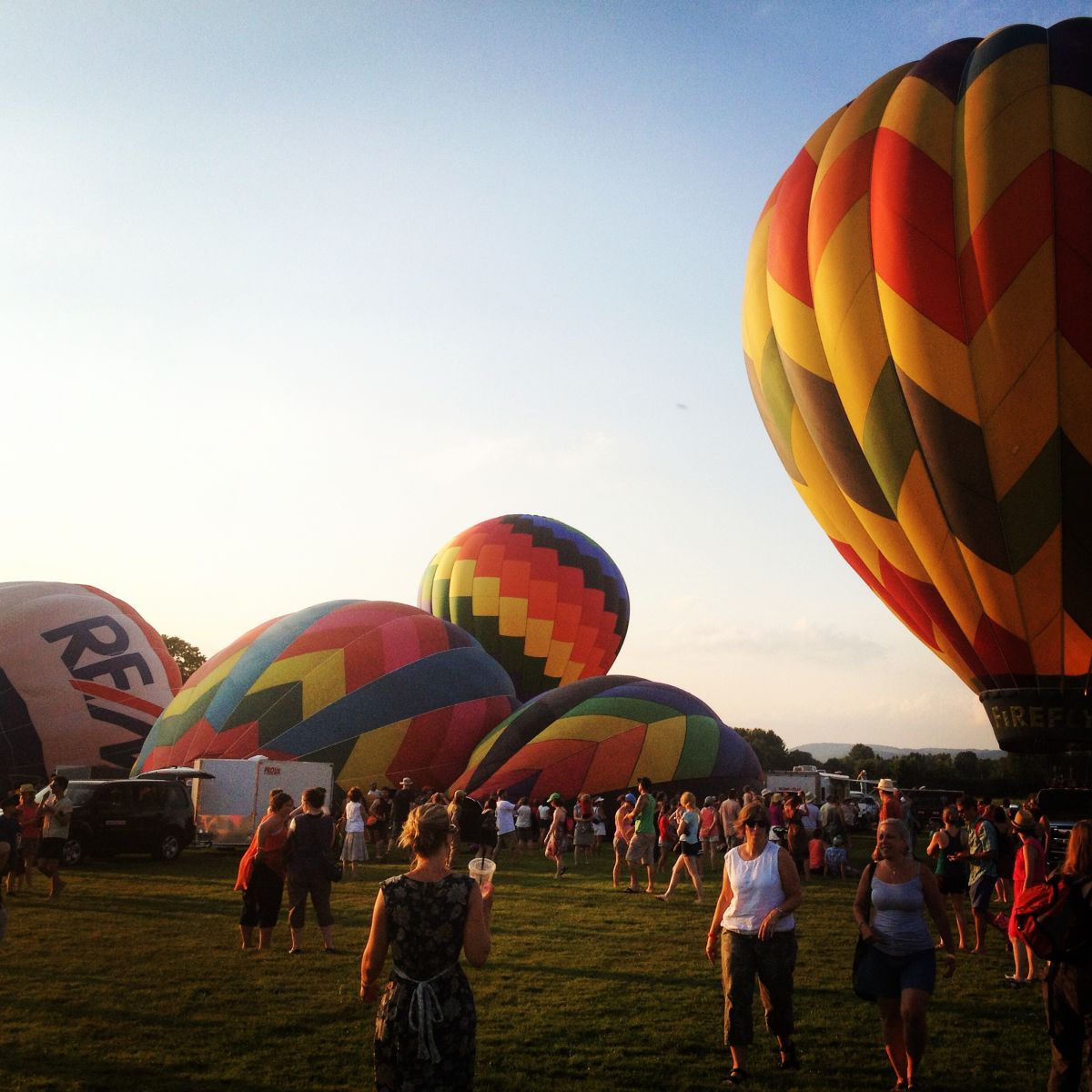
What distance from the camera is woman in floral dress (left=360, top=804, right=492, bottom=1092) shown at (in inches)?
160

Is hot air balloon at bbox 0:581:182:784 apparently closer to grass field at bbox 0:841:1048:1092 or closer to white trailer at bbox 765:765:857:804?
grass field at bbox 0:841:1048:1092

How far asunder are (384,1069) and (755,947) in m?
2.96

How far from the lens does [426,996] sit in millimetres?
4117

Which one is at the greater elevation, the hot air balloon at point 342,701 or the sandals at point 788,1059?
the hot air balloon at point 342,701

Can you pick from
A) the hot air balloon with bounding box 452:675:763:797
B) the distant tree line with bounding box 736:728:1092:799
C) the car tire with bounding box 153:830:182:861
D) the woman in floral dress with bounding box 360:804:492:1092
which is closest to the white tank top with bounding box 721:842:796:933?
the woman in floral dress with bounding box 360:804:492:1092

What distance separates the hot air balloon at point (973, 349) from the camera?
16.7 metres

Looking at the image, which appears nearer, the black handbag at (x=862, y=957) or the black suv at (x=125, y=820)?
the black handbag at (x=862, y=957)

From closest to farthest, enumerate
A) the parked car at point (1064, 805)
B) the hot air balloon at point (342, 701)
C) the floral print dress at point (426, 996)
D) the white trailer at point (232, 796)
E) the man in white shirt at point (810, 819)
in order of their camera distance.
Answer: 1. the floral print dress at point (426, 996)
2. the man in white shirt at point (810, 819)
3. the parked car at point (1064, 805)
4. the white trailer at point (232, 796)
5. the hot air balloon at point (342, 701)

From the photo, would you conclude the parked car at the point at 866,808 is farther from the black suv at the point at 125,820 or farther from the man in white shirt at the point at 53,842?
the man in white shirt at the point at 53,842

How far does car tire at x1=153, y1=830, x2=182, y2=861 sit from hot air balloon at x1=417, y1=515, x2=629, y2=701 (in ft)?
60.1

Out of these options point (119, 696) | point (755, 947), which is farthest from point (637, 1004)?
point (119, 696)

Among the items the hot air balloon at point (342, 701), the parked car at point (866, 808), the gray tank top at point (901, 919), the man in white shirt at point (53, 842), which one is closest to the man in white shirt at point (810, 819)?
the hot air balloon at point (342, 701)

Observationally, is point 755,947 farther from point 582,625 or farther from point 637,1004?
point 582,625

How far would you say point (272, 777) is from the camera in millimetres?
21469
